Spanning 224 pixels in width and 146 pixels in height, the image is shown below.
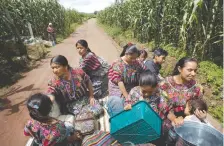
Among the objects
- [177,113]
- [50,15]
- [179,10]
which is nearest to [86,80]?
[177,113]

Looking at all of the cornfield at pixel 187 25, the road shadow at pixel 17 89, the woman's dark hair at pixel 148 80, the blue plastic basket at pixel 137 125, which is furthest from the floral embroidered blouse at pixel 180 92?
the road shadow at pixel 17 89

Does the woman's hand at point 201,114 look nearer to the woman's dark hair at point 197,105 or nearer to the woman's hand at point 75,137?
the woman's dark hair at point 197,105

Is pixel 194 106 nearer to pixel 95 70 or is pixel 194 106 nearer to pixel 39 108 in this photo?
pixel 39 108

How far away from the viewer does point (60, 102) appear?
268 centimetres

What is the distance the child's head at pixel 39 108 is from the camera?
6.08 feet

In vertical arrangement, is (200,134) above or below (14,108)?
above

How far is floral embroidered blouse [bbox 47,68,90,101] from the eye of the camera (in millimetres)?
2623

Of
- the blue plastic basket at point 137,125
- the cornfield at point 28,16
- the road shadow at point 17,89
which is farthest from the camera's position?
the cornfield at point 28,16

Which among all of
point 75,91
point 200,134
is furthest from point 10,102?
point 200,134

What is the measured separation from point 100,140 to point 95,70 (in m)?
1.64

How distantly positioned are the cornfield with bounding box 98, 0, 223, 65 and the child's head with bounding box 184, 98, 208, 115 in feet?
7.91

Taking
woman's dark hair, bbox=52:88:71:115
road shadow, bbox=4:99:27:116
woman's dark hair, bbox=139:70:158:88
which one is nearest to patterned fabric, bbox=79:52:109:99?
woman's dark hair, bbox=52:88:71:115

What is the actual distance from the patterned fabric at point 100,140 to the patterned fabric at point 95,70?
1410 mm

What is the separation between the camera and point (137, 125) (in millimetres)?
1797
